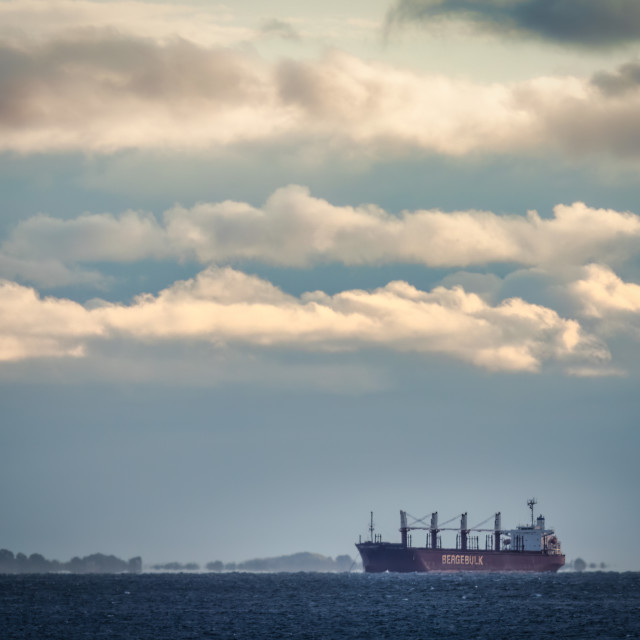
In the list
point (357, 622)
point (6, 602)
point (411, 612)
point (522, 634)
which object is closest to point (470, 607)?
point (411, 612)

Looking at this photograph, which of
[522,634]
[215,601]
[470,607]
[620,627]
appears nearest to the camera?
[522,634]

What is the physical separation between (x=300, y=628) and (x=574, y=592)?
85298 mm

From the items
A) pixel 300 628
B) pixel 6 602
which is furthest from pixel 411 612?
pixel 6 602

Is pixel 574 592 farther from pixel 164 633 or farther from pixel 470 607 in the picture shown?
pixel 164 633

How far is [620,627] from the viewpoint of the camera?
103 metres

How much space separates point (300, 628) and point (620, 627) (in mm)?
29848

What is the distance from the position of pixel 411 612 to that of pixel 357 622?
44.9 ft

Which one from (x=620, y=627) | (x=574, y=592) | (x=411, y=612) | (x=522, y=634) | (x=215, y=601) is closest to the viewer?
(x=522, y=634)

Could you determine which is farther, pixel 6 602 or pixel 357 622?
pixel 6 602

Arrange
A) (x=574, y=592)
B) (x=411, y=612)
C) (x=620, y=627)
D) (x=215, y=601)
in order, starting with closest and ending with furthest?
1. (x=620, y=627)
2. (x=411, y=612)
3. (x=215, y=601)
4. (x=574, y=592)

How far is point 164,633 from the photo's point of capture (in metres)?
96.0

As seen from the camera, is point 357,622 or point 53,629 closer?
point 53,629

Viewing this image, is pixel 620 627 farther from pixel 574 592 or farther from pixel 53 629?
pixel 574 592

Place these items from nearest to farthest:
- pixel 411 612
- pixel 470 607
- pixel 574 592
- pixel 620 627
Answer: pixel 620 627, pixel 411 612, pixel 470 607, pixel 574 592
